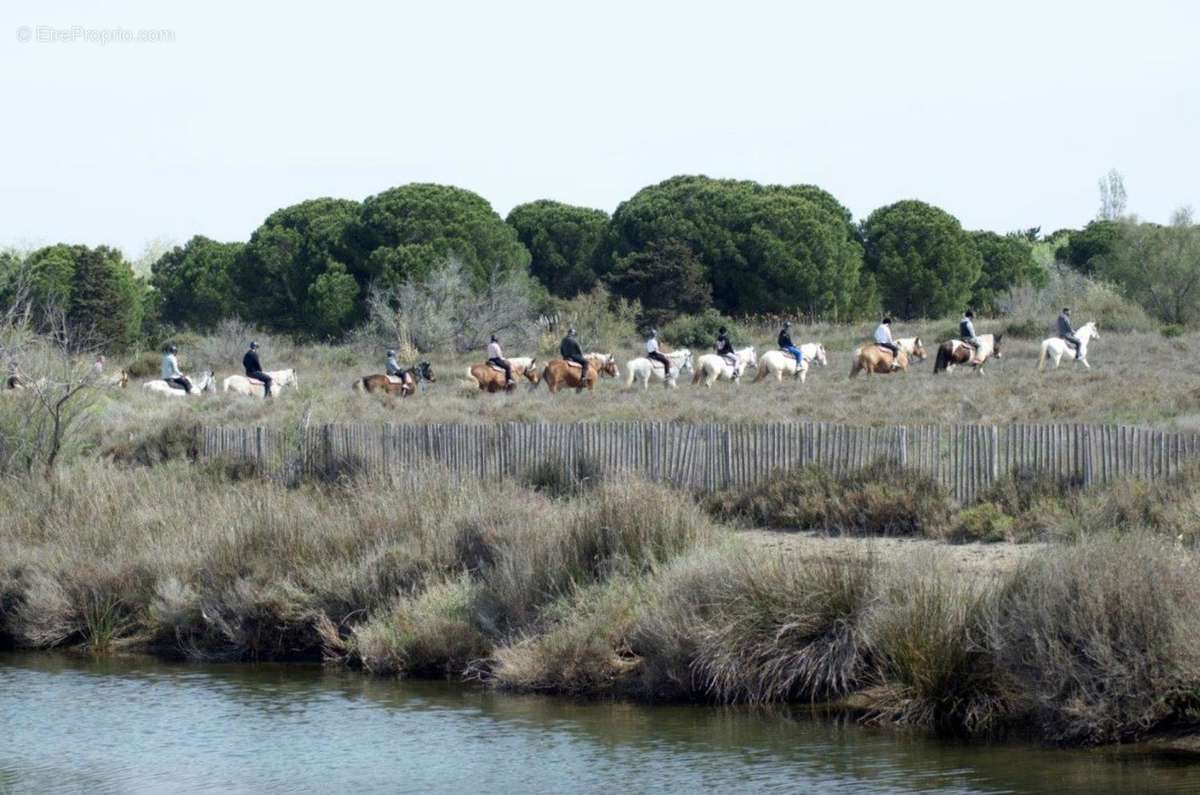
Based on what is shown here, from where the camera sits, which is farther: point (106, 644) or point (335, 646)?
point (106, 644)

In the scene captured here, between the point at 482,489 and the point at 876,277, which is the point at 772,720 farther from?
the point at 876,277

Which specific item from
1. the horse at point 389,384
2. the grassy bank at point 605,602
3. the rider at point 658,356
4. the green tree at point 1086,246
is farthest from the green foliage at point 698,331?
the grassy bank at point 605,602

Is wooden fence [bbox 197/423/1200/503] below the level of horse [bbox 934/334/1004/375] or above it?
below

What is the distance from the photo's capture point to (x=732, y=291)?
232ft

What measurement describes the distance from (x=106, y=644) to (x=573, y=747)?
7.75 metres

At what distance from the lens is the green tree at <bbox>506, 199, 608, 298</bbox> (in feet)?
254

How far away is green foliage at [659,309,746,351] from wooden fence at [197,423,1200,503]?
33.1m

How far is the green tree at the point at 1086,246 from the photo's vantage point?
81.9m

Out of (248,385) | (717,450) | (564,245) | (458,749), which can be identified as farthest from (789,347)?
(564,245)

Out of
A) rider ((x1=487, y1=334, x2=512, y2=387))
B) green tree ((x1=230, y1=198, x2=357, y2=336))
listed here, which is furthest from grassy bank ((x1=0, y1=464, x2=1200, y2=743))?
green tree ((x1=230, y1=198, x2=357, y2=336))

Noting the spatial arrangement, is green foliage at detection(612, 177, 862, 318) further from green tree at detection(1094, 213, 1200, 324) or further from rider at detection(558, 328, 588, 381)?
rider at detection(558, 328, 588, 381)

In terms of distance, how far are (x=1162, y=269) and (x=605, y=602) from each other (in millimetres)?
45679

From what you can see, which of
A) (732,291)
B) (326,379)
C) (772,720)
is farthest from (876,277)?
(772,720)

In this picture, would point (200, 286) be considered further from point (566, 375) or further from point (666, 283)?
point (566, 375)
